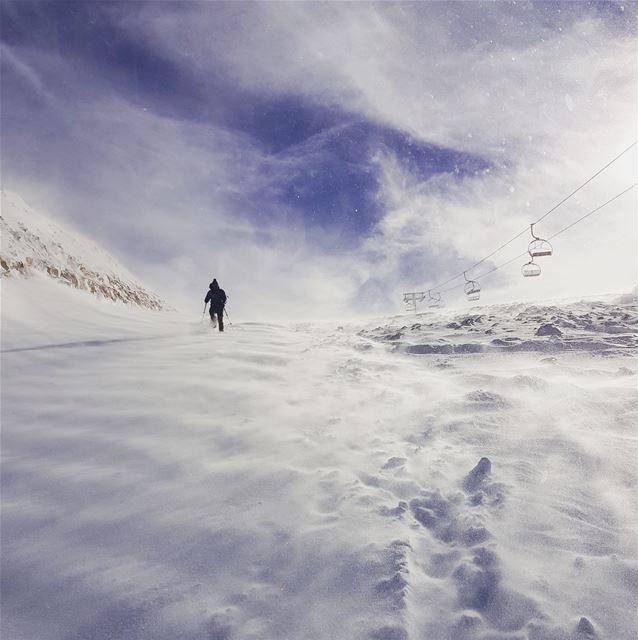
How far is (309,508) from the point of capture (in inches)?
111

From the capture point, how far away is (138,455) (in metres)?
3.36

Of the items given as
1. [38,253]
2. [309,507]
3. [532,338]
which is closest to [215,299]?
[38,253]

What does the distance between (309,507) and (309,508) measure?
0.01 meters

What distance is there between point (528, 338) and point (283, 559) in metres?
9.61

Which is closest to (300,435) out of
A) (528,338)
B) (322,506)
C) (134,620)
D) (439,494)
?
(322,506)

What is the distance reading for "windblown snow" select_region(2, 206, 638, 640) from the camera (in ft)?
6.63

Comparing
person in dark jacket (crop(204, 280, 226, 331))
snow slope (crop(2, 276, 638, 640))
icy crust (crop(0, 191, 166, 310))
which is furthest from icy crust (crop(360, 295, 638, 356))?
icy crust (crop(0, 191, 166, 310))

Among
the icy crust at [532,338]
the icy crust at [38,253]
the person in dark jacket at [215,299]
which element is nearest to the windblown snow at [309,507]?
the icy crust at [532,338]

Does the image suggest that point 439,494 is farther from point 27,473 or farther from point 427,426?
point 27,473

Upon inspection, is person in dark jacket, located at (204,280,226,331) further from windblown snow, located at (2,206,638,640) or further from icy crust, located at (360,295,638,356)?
windblown snow, located at (2,206,638,640)

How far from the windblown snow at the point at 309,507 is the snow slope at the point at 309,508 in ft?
0.04

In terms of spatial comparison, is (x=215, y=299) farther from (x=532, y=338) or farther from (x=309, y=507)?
(x=309, y=507)

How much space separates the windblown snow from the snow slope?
1 cm

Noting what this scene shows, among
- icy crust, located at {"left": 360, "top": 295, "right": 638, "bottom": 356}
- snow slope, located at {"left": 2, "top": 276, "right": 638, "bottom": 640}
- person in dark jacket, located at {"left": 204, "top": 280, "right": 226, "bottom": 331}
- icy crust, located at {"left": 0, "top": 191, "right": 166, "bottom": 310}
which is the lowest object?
snow slope, located at {"left": 2, "top": 276, "right": 638, "bottom": 640}
